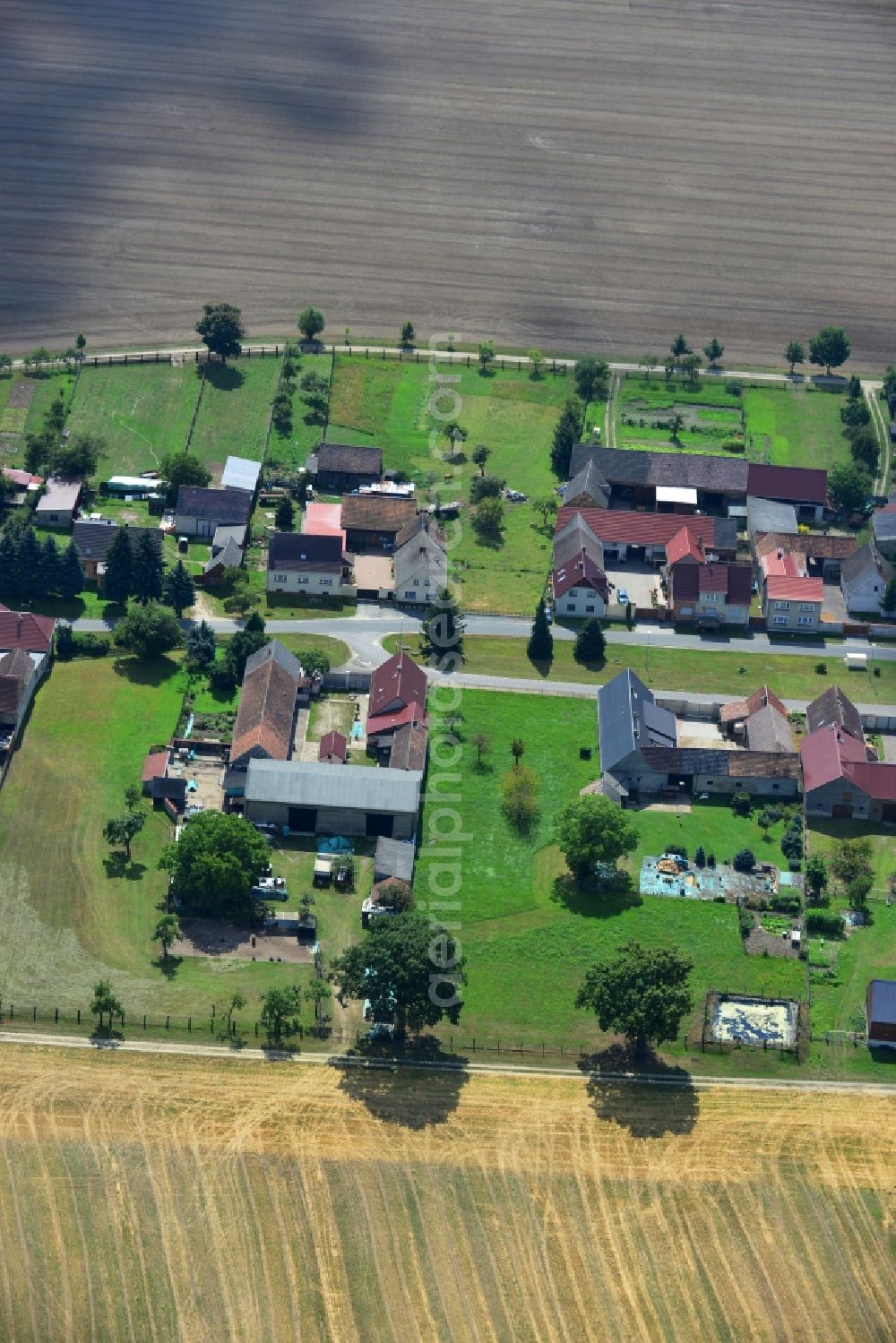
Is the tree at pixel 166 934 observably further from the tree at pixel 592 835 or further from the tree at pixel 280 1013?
the tree at pixel 592 835

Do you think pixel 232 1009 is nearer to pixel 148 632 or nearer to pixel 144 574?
pixel 148 632

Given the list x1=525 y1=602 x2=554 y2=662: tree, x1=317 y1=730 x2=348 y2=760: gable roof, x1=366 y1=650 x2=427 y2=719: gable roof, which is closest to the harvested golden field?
x1=317 y1=730 x2=348 y2=760: gable roof

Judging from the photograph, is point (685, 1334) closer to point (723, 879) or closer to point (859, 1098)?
point (859, 1098)

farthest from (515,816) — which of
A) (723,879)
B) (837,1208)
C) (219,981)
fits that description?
→ (837,1208)

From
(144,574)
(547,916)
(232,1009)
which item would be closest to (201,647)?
(144,574)

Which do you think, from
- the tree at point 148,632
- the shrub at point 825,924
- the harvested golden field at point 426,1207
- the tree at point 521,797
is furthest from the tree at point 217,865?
the shrub at point 825,924

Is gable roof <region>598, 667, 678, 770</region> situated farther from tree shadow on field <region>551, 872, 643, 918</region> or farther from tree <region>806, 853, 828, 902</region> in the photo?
tree <region>806, 853, 828, 902</region>
